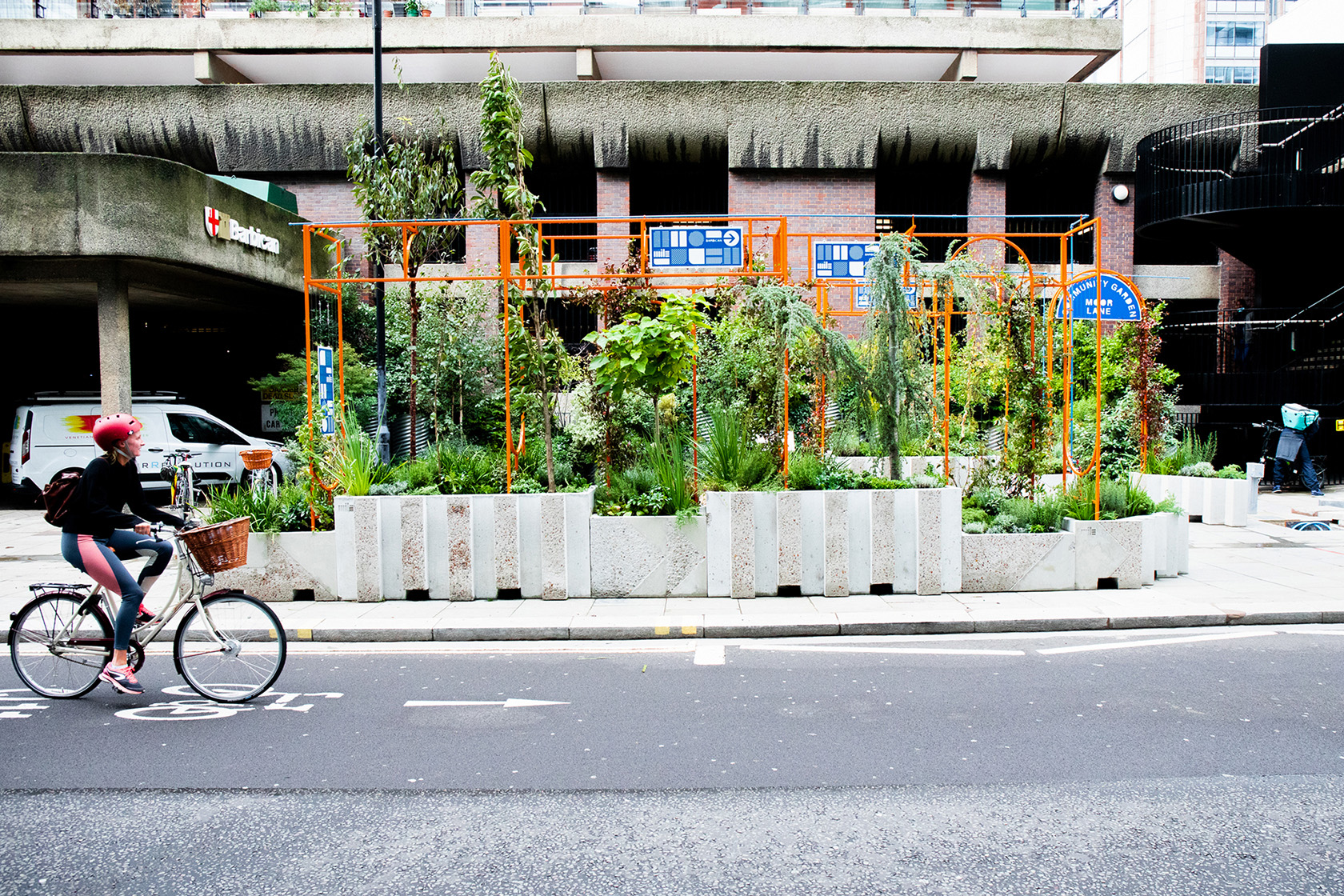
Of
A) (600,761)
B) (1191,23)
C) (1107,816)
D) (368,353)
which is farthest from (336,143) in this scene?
(1191,23)

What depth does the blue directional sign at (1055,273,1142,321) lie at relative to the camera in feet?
35.6

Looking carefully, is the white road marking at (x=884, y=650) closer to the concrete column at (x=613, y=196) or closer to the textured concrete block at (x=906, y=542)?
the textured concrete block at (x=906, y=542)

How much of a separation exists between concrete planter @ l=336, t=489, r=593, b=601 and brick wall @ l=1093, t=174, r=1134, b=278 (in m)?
16.8

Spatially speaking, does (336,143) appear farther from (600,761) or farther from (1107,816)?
(1107,816)

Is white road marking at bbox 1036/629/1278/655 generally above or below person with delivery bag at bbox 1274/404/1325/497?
below

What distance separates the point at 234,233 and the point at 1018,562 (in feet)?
45.5

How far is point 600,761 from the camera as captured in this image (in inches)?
179

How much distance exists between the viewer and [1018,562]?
27.2ft

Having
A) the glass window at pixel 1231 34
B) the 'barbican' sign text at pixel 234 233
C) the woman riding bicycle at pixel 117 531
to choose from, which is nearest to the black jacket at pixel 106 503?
the woman riding bicycle at pixel 117 531

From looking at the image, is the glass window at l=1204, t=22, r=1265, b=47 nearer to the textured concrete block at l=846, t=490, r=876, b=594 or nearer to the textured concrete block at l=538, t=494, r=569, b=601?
the textured concrete block at l=846, t=490, r=876, b=594

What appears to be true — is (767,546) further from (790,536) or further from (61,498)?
(61,498)

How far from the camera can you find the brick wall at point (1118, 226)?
→ 65.0 ft

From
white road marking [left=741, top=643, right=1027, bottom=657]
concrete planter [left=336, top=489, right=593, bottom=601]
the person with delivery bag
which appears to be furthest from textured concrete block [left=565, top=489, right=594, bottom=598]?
the person with delivery bag

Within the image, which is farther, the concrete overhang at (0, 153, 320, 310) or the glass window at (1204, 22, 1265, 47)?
the glass window at (1204, 22, 1265, 47)
